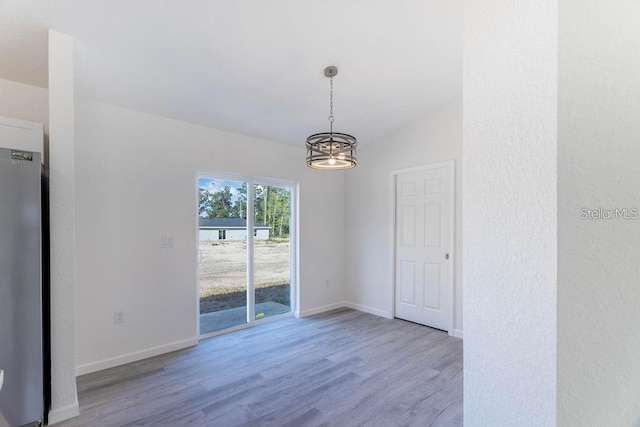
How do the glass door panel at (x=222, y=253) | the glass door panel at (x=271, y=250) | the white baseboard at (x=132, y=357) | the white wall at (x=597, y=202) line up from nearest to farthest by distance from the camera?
the white wall at (x=597, y=202)
the white baseboard at (x=132, y=357)
the glass door panel at (x=222, y=253)
the glass door panel at (x=271, y=250)

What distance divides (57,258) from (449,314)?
13.1ft

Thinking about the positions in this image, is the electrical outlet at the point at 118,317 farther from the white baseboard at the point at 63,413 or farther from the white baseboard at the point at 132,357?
the white baseboard at the point at 63,413

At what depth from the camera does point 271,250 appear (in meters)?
4.36

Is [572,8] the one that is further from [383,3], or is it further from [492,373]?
[383,3]

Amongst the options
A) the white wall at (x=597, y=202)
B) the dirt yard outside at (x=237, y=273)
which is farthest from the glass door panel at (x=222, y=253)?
the white wall at (x=597, y=202)

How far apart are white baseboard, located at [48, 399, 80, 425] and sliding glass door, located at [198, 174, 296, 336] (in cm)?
151

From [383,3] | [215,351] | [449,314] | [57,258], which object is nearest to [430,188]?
[449,314]

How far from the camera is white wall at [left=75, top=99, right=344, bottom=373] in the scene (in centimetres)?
286

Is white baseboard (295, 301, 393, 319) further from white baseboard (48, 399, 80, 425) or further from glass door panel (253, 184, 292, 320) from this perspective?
white baseboard (48, 399, 80, 425)

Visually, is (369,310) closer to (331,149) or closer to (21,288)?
(331,149)

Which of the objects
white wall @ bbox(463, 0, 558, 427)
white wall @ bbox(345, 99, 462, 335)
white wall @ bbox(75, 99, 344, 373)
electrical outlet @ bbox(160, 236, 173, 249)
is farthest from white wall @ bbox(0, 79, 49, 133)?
white wall @ bbox(345, 99, 462, 335)

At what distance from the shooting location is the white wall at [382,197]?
3.84 metres

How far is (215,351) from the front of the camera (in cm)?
330

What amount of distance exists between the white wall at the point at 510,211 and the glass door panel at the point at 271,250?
3512 mm
